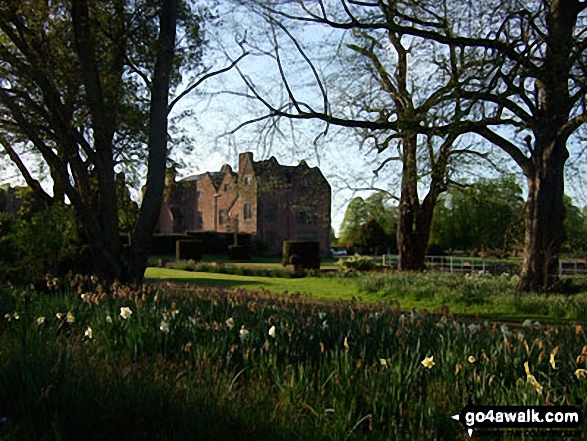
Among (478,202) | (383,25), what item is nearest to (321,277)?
(478,202)

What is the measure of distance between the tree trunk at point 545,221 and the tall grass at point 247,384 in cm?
950

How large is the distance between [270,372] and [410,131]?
10.2 m

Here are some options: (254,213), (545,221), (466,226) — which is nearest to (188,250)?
(254,213)

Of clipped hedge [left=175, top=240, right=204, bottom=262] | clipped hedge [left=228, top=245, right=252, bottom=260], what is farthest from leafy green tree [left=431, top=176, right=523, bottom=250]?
clipped hedge [left=175, top=240, right=204, bottom=262]

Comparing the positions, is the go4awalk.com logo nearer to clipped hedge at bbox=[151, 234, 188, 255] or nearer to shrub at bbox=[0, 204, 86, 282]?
shrub at bbox=[0, 204, 86, 282]

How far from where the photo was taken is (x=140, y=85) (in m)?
14.4

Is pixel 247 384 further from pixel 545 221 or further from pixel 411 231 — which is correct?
pixel 411 231

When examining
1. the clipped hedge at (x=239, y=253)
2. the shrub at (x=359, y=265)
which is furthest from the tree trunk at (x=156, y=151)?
the clipped hedge at (x=239, y=253)

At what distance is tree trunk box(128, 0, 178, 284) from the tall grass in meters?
5.95

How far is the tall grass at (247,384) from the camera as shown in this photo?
3.30 m

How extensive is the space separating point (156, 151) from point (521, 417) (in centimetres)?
943

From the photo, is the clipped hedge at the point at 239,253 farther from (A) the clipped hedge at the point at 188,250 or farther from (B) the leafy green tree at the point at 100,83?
(B) the leafy green tree at the point at 100,83

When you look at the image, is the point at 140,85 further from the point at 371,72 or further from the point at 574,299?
the point at 574,299

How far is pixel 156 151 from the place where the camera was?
1134cm
